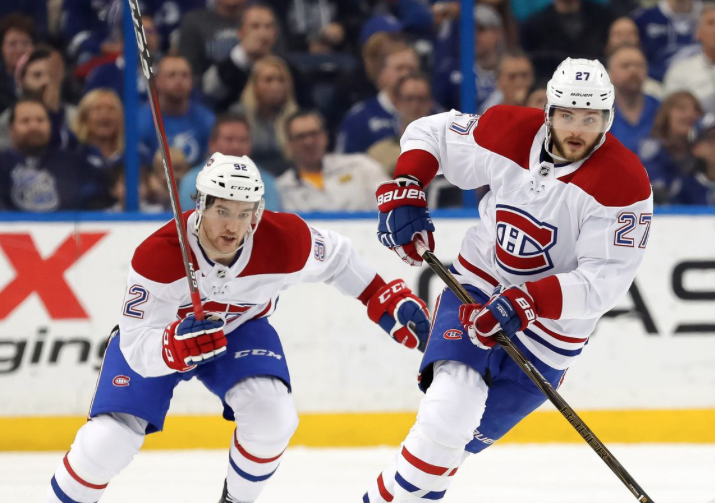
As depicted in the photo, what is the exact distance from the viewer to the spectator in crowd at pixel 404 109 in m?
5.04

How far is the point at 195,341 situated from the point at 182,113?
7.34 ft

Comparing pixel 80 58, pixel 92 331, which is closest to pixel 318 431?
pixel 92 331

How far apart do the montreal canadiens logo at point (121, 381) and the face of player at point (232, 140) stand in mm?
1931

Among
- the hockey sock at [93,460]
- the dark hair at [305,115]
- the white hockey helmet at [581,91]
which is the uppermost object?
the white hockey helmet at [581,91]

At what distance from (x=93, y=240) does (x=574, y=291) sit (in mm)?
2406

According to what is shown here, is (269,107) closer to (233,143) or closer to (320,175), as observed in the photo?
(233,143)

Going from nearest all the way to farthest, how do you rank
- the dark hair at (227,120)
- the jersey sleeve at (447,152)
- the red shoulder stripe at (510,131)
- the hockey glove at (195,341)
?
the hockey glove at (195,341)
the red shoulder stripe at (510,131)
the jersey sleeve at (447,152)
the dark hair at (227,120)

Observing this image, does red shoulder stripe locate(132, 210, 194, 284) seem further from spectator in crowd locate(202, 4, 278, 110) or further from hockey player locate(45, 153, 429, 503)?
spectator in crowd locate(202, 4, 278, 110)

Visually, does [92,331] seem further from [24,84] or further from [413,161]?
[413,161]

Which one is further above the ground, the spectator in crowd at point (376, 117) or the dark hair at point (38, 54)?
the dark hair at point (38, 54)

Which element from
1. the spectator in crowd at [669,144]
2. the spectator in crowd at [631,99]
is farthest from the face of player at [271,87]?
the spectator in crowd at [669,144]

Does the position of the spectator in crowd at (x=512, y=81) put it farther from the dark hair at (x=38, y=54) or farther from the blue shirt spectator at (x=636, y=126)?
the dark hair at (x=38, y=54)

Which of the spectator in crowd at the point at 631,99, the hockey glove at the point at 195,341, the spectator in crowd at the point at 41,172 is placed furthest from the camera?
the spectator in crowd at the point at 631,99

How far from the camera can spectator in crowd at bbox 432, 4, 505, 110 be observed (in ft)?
16.6
